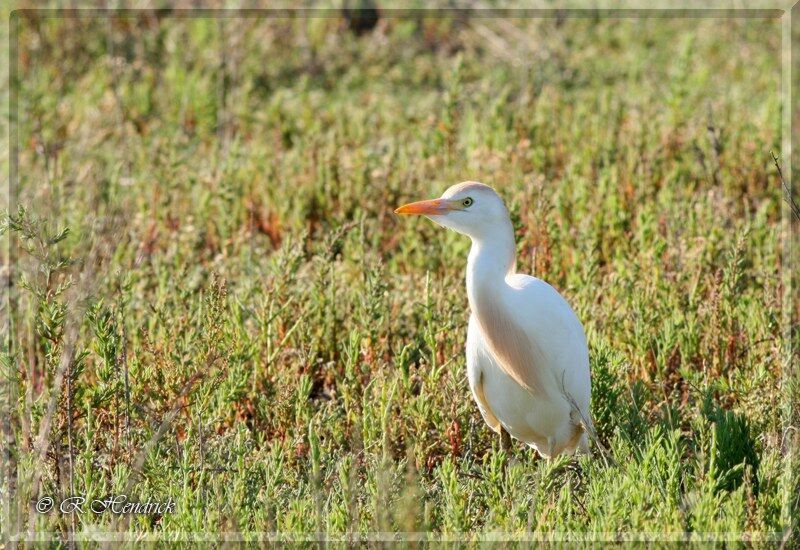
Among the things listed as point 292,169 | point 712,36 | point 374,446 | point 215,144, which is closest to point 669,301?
point 374,446

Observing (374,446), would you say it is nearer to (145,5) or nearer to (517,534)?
(517,534)

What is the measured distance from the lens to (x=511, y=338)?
3.37 meters

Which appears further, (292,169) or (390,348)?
(292,169)

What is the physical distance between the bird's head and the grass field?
0.38m

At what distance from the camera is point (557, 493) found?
3.48 meters

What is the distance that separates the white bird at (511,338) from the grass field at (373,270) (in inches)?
5.0

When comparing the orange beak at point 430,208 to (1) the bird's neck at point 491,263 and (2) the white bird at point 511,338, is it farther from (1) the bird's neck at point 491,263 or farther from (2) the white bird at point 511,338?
(1) the bird's neck at point 491,263

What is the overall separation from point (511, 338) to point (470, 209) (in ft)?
1.44

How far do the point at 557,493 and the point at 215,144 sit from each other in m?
3.40
